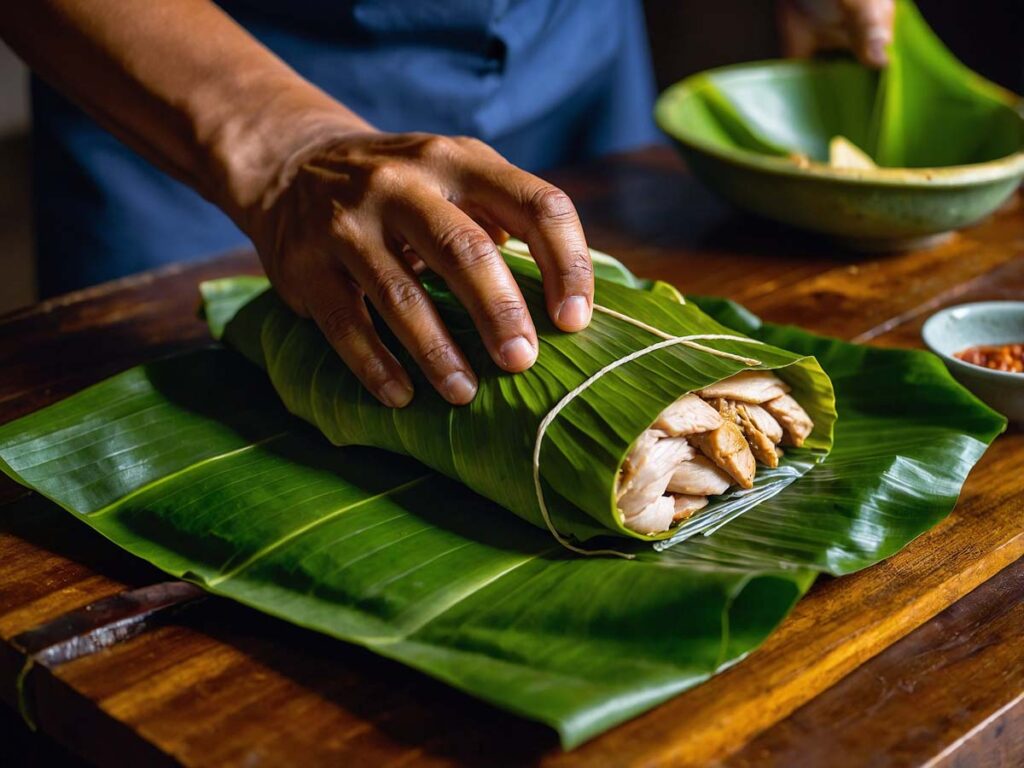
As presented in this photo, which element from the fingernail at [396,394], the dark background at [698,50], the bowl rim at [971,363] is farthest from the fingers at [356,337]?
the dark background at [698,50]

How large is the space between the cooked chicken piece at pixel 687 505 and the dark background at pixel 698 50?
146 inches

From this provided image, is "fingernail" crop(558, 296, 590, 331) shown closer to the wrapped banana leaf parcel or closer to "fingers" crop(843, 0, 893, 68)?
the wrapped banana leaf parcel

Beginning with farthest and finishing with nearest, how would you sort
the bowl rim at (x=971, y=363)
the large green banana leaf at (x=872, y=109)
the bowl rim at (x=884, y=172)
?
the large green banana leaf at (x=872, y=109) < the bowl rim at (x=884, y=172) < the bowl rim at (x=971, y=363)

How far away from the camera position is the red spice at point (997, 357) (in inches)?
65.1

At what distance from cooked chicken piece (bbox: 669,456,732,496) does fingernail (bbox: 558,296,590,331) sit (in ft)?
0.69

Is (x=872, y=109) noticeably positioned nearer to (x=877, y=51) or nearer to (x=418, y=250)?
(x=877, y=51)

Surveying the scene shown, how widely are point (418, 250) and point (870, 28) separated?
1.56 metres

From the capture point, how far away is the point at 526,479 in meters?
1.29

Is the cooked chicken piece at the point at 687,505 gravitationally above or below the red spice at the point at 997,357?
above

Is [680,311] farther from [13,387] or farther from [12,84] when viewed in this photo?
[12,84]

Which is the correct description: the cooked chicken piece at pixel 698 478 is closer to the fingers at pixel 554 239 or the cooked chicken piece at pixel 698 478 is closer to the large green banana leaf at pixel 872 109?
the fingers at pixel 554 239

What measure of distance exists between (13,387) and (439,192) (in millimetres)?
755

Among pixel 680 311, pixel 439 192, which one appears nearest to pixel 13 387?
pixel 439 192

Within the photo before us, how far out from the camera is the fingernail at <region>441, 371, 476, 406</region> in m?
1.37
